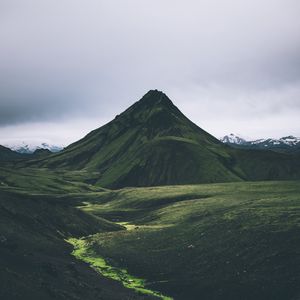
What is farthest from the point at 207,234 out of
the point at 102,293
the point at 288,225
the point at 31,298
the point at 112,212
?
the point at 112,212

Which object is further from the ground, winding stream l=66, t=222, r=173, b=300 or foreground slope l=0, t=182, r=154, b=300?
foreground slope l=0, t=182, r=154, b=300

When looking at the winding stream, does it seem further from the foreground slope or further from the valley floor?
the foreground slope

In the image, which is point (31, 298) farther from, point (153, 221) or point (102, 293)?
point (153, 221)

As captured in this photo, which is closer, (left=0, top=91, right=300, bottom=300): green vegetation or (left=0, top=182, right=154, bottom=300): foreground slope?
(left=0, top=182, right=154, bottom=300): foreground slope

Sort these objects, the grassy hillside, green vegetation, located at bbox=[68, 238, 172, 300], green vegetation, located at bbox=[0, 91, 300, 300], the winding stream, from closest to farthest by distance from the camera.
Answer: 1. green vegetation, located at bbox=[0, 91, 300, 300]
2. the grassy hillside
3. the winding stream
4. green vegetation, located at bbox=[68, 238, 172, 300]

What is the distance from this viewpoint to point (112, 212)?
19988cm

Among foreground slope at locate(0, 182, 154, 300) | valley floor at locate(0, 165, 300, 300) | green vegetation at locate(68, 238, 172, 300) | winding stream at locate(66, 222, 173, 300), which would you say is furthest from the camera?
green vegetation at locate(68, 238, 172, 300)

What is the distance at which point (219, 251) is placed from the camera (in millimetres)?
106062

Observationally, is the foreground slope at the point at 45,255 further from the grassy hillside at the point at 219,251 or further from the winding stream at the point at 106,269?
the grassy hillside at the point at 219,251

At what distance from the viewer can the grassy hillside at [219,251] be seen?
281ft

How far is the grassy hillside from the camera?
8562cm

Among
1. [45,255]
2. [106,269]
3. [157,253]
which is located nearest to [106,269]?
[106,269]

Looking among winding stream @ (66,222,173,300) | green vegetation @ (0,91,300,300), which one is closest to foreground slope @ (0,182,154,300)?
green vegetation @ (0,91,300,300)

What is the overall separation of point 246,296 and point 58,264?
38482mm
